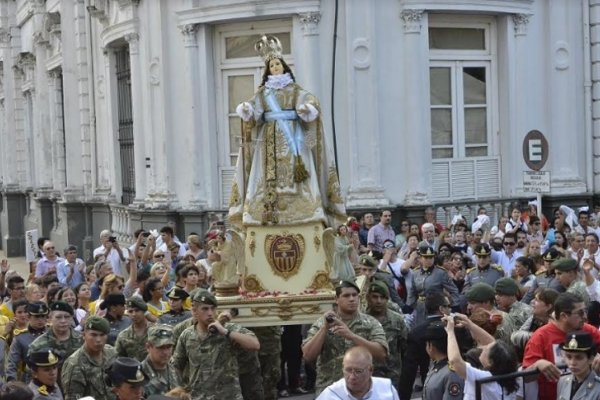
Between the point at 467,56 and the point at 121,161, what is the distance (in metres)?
7.94

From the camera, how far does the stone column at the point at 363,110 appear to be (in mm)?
18672

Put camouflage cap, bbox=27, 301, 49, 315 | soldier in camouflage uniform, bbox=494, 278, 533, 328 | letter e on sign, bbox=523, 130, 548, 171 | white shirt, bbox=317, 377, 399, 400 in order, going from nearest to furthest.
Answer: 1. white shirt, bbox=317, 377, 399, 400
2. soldier in camouflage uniform, bbox=494, 278, 533, 328
3. camouflage cap, bbox=27, 301, 49, 315
4. letter e on sign, bbox=523, 130, 548, 171

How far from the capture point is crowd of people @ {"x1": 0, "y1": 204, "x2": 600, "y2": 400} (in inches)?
262

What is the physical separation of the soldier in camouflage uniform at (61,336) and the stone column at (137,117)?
39.1ft

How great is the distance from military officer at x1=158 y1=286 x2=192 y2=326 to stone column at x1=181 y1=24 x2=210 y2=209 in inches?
395

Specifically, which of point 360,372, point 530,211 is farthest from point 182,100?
point 360,372

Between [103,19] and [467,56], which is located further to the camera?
[103,19]

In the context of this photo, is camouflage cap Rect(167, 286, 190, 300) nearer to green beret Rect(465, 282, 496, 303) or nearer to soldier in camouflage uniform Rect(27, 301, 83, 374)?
soldier in camouflage uniform Rect(27, 301, 83, 374)

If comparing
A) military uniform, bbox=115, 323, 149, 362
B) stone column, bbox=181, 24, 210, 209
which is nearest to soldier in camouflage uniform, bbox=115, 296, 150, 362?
military uniform, bbox=115, 323, 149, 362

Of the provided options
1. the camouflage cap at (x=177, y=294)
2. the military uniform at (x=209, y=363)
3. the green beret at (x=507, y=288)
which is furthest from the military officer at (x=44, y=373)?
the green beret at (x=507, y=288)

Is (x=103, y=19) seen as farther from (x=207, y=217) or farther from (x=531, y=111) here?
(x=531, y=111)

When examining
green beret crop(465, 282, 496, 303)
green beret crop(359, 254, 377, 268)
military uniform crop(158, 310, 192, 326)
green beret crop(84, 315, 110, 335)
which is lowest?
military uniform crop(158, 310, 192, 326)

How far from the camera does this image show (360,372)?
20.2 ft

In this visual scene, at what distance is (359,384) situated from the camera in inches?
244
